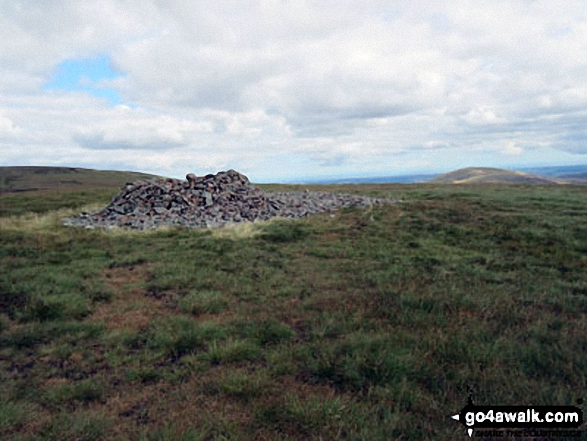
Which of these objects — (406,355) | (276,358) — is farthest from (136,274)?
(406,355)

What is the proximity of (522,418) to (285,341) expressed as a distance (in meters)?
3.46

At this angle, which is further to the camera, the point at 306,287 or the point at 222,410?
the point at 306,287

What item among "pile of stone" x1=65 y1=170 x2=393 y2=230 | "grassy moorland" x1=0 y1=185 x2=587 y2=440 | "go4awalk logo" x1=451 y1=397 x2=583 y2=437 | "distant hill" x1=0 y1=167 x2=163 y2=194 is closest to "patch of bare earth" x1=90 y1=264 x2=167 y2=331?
"grassy moorland" x1=0 y1=185 x2=587 y2=440

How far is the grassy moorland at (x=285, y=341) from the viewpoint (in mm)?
4223

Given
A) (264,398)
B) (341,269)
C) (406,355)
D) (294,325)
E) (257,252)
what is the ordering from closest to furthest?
(264,398)
(406,355)
(294,325)
(341,269)
(257,252)

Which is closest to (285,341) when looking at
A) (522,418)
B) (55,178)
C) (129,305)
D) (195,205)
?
(522,418)

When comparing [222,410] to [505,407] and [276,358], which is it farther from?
[505,407]

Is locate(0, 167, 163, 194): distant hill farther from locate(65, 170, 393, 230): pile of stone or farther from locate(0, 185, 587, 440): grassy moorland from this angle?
locate(0, 185, 587, 440): grassy moorland

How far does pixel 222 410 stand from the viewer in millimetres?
4359

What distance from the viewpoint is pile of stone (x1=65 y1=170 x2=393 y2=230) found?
70.2 feet

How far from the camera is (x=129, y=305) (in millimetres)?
8406

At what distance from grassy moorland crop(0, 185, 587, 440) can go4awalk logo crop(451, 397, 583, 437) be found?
0.14 metres

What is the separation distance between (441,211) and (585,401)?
66.3 ft

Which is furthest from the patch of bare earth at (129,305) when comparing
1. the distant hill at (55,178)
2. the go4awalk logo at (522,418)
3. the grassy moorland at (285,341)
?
the distant hill at (55,178)
